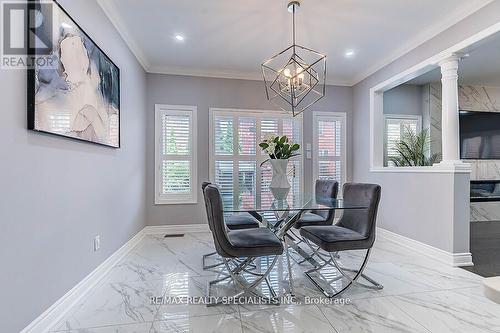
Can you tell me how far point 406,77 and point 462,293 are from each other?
9.02ft

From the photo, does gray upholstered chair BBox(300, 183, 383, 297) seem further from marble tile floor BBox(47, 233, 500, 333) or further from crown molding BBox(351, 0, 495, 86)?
crown molding BBox(351, 0, 495, 86)

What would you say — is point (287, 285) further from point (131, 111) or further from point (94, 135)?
point (131, 111)

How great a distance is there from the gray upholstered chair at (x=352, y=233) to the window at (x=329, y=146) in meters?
2.14

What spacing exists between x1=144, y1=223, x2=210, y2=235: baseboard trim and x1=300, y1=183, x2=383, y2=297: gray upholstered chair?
2284mm

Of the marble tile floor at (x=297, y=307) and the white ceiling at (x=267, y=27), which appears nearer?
the marble tile floor at (x=297, y=307)

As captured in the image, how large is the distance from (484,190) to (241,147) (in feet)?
15.9

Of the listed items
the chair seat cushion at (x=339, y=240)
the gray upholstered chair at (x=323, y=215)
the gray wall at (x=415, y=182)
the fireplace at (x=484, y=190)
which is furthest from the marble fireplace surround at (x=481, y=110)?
the chair seat cushion at (x=339, y=240)

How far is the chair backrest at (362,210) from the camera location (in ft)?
7.13

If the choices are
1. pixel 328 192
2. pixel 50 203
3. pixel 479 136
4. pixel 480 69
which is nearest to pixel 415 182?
pixel 328 192

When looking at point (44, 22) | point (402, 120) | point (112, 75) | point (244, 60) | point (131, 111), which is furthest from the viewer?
point (402, 120)

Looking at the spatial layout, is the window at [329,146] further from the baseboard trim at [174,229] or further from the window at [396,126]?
the baseboard trim at [174,229]

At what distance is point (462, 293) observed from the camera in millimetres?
2184

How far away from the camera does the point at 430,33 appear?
306 centimetres

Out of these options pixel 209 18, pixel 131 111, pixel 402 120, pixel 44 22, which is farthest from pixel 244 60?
pixel 402 120
